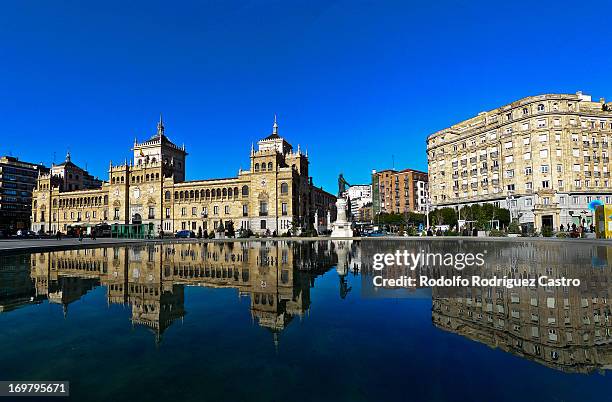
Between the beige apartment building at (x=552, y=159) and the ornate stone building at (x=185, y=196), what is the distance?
3428 centimetres

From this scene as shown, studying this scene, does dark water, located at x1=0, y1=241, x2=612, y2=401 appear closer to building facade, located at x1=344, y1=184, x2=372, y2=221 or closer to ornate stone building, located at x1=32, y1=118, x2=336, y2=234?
ornate stone building, located at x1=32, y1=118, x2=336, y2=234

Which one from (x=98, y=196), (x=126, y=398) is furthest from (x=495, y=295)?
(x=98, y=196)

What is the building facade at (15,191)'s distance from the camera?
305 ft

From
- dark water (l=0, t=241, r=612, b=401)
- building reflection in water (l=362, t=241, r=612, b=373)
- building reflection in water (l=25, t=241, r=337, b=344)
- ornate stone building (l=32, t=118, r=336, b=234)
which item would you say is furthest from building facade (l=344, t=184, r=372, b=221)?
dark water (l=0, t=241, r=612, b=401)

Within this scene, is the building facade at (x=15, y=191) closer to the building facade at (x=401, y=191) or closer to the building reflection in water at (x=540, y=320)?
the building facade at (x=401, y=191)

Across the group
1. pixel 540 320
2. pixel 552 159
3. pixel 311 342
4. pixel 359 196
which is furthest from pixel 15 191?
pixel 359 196

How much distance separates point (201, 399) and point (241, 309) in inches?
146

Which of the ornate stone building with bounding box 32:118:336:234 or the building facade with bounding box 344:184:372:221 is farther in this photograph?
the building facade with bounding box 344:184:372:221

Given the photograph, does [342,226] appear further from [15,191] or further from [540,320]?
[15,191]

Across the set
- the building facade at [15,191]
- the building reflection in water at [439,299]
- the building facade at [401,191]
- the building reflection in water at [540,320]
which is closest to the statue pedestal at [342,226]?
the building reflection in water at [439,299]

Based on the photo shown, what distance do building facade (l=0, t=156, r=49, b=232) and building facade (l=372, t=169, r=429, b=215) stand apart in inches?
4203

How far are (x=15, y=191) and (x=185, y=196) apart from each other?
66.6 metres

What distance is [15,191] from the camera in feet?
315

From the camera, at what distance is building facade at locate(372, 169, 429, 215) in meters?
119
